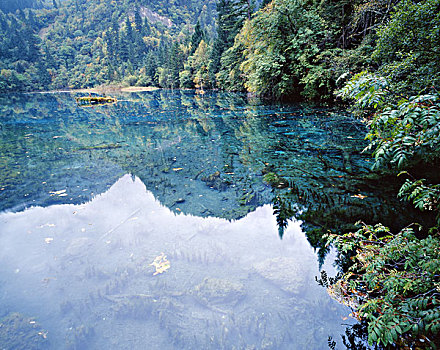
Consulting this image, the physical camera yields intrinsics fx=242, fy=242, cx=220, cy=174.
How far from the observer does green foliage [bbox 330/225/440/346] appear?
6.30 feet

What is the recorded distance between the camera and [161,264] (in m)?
3.96

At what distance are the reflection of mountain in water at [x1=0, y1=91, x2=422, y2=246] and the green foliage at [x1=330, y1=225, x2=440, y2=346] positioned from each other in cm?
166

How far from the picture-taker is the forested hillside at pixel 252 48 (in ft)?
19.9

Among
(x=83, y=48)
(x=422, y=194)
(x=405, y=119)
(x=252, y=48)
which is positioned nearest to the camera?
(x=405, y=119)

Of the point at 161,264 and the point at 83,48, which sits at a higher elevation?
the point at 83,48

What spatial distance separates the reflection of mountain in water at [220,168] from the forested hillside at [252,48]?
261 centimetres

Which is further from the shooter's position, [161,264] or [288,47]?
[288,47]

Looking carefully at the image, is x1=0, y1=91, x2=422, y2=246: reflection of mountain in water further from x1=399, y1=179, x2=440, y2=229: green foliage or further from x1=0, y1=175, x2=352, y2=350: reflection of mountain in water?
x1=399, y1=179, x2=440, y2=229: green foliage

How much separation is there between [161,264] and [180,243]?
2.01 feet

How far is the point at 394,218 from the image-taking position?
4699 millimetres

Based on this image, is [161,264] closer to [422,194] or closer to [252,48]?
[422,194]

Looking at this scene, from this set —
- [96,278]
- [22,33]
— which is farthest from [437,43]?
[22,33]

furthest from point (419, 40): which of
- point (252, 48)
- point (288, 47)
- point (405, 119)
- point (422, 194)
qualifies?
point (252, 48)

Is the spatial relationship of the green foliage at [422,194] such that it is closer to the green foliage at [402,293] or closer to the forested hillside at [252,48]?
the green foliage at [402,293]
